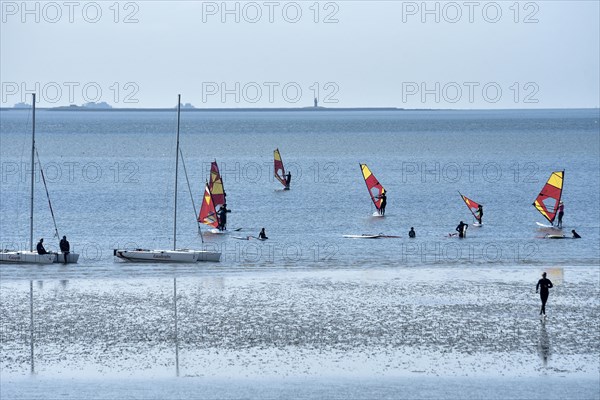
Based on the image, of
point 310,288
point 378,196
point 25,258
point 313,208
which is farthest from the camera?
point 313,208

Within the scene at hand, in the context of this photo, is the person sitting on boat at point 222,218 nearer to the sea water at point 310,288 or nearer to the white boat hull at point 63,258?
the sea water at point 310,288

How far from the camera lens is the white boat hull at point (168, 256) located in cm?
4097

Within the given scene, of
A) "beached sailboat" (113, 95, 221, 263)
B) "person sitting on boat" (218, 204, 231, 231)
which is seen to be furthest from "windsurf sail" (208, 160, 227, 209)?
"beached sailboat" (113, 95, 221, 263)

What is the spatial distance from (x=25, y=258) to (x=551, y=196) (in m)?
28.6

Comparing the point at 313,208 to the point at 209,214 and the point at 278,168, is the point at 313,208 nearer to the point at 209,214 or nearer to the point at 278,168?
the point at 278,168

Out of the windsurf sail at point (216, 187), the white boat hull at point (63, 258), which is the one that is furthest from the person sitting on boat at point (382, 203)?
the white boat hull at point (63, 258)

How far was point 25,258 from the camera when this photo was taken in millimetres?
40594

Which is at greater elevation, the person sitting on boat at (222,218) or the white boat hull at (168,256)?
the person sitting on boat at (222,218)

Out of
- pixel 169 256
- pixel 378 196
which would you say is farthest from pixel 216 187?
pixel 378 196

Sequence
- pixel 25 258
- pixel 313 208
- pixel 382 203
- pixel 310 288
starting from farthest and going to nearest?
pixel 313 208 < pixel 382 203 < pixel 25 258 < pixel 310 288

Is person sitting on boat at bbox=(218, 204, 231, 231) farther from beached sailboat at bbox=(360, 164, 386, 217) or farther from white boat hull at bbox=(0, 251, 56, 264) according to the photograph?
white boat hull at bbox=(0, 251, 56, 264)

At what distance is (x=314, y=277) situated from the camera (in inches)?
1486

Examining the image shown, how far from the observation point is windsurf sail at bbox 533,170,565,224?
5488cm

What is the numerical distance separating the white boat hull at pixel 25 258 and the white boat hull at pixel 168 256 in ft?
9.43
